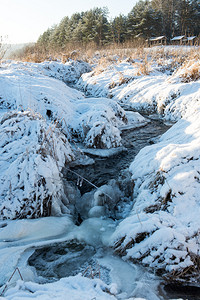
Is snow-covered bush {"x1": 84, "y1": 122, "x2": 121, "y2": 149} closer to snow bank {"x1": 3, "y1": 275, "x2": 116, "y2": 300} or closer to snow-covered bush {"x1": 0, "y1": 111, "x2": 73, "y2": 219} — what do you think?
snow-covered bush {"x1": 0, "y1": 111, "x2": 73, "y2": 219}

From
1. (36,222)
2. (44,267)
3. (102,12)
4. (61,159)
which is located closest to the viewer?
(44,267)

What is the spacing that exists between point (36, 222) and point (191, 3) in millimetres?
30899

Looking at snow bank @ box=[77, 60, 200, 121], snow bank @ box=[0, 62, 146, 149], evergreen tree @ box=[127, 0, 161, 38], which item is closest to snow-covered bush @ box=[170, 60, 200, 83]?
snow bank @ box=[77, 60, 200, 121]

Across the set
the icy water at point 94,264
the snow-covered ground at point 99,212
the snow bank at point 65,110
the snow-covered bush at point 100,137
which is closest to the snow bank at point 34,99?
the snow bank at point 65,110

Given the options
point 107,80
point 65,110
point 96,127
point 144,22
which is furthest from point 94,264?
point 144,22

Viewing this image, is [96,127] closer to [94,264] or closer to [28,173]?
[28,173]

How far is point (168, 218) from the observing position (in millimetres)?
1786

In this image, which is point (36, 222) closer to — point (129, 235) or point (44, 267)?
point (44, 267)

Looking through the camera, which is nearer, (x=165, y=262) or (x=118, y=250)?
(x=165, y=262)

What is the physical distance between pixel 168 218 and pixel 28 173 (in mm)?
1483

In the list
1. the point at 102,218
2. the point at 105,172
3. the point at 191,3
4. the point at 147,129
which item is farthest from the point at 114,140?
the point at 191,3

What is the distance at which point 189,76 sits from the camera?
5961 mm

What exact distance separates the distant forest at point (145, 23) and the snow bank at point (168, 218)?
24353 mm

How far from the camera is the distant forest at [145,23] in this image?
78.6 feet
